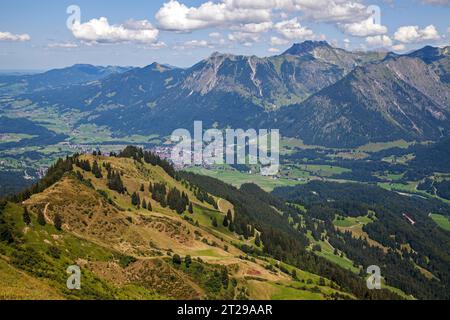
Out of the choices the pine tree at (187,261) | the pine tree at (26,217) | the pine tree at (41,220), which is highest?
the pine tree at (26,217)

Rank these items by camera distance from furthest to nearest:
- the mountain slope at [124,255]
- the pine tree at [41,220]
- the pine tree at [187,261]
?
the pine tree at [187,261]
the pine tree at [41,220]
the mountain slope at [124,255]

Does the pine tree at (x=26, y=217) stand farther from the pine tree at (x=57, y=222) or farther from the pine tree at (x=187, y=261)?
the pine tree at (x=187, y=261)

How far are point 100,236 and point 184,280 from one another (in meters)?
35.0

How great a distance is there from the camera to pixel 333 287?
184 meters

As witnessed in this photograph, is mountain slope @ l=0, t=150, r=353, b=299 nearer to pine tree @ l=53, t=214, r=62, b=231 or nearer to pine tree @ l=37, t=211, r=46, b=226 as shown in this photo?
pine tree @ l=37, t=211, r=46, b=226

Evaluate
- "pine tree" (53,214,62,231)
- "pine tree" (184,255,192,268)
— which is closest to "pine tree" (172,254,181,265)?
"pine tree" (184,255,192,268)

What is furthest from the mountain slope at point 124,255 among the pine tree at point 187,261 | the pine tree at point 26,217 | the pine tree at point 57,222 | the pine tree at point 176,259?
the pine tree at point 57,222

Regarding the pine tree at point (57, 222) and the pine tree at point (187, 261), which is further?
the pine tree at point (187, 261)
